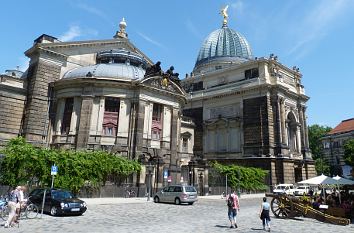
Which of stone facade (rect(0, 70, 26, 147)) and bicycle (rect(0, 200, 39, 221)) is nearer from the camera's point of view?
bicycle (rect(0, 200, 39, 221))

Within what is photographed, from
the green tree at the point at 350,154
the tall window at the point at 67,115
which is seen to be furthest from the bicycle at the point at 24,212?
the green tree at the point at 350,154

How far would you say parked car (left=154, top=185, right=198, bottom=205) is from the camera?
2650 cm

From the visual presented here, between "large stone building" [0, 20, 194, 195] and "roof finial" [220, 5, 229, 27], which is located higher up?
"roof finial" [220, 5, 229, 27]

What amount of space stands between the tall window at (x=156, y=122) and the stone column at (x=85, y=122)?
7995 millimetres

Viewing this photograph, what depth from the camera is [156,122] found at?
4109cm

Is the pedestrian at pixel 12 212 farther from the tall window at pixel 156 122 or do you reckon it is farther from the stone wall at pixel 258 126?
the stone wall at pixel 258 126

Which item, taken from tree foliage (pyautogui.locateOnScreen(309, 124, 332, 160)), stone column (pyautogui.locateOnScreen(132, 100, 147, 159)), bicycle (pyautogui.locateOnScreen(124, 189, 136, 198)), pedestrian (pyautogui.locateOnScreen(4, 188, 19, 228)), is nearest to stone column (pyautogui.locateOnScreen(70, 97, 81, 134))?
stone column (pyautogui.locateOnScreen(132, 100, 147, 159))

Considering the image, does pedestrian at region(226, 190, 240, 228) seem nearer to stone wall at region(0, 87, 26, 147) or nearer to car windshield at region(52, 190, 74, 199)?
car windshield at region(52, 190, 74, 199)

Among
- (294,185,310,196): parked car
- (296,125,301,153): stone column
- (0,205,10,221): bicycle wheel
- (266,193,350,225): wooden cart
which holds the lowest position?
(0,205,10,221): bicycle wheel

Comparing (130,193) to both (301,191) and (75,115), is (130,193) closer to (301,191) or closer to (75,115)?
(75,115)

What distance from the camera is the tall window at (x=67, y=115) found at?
38.4m

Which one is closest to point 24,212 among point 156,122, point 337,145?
point 156,122

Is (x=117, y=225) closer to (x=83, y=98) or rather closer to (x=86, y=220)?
(x=86, y=220)

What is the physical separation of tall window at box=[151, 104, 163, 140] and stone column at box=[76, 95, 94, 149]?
A: 7.99 m
